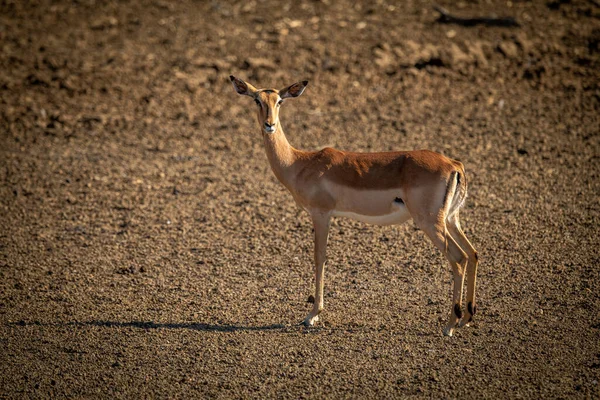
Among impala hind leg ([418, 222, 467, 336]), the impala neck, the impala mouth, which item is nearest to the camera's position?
impala hind leg ([418, 222, 467, 336])

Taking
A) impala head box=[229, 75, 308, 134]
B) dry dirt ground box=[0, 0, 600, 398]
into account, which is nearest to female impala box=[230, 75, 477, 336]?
impala head box=[229, 75, 308, 134]

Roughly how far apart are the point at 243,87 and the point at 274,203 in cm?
274

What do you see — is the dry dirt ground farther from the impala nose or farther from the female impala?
the impala nose

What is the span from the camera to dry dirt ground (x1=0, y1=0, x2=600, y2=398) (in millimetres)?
7004

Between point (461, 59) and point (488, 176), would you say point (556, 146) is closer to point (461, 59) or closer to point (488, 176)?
point (488, 176)

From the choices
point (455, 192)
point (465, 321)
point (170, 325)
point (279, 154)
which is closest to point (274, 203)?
point (279, 154)

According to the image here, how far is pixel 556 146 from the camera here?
39.2ft

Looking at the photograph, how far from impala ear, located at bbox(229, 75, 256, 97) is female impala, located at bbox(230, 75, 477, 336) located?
0.06 meters

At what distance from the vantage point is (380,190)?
7.54m

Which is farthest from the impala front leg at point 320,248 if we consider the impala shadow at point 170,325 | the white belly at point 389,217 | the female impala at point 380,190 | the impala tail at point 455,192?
the impala tail at point 455,192

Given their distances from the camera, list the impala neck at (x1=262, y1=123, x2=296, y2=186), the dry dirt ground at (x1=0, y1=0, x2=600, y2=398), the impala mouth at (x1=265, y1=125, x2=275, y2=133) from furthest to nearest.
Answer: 1. the impala neck at (x1=262, y1=123, x2=296, y2=186)
2. the impala mouth at (x1=265, y1=125, x2=275, y2=133)
3. the dry dirt ground at (x1=0, y1=0, x2=600, y2=398)

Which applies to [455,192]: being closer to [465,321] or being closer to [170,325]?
[465,321]

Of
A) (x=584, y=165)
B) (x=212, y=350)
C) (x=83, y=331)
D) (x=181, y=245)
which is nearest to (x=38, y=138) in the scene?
(x=181, y=245)

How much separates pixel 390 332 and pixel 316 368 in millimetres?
984
